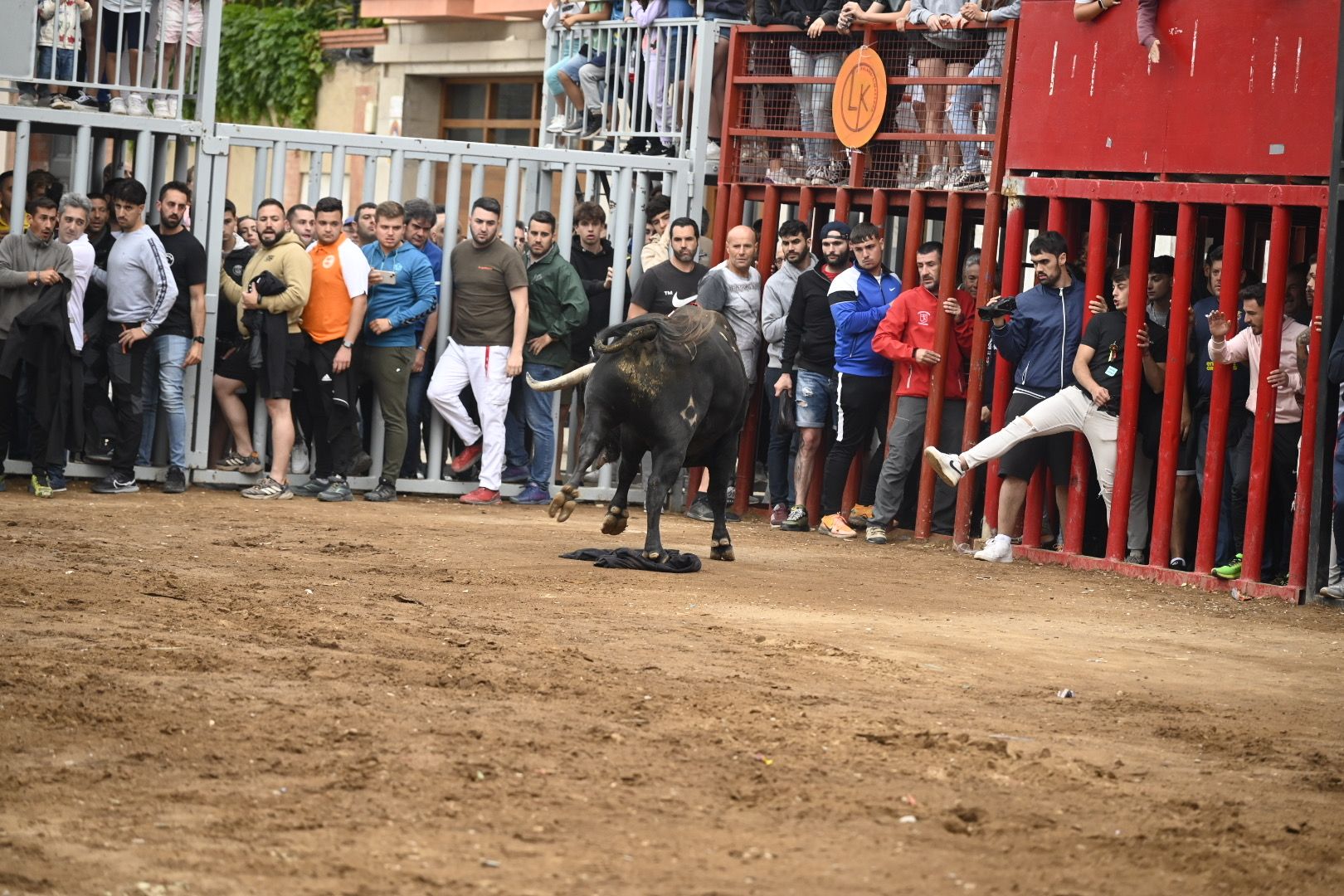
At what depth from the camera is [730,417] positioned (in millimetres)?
11164

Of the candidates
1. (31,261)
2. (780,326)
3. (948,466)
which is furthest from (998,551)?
(31,261)

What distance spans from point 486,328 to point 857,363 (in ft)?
8.99

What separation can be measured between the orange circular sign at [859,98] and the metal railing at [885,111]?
0.08m

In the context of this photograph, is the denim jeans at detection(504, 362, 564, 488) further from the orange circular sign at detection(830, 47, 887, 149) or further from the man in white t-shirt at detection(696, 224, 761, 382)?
the orange circular sign at detection(830, 47, 887, 149)

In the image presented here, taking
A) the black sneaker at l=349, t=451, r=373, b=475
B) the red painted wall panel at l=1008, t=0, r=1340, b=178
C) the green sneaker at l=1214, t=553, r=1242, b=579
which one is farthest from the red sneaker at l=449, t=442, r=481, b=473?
the green sneaker at l=1214, t=553, r=1242, b=579

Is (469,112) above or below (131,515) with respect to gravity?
above

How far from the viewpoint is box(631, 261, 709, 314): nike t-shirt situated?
14.0 meters

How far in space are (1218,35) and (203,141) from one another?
23.1 ft

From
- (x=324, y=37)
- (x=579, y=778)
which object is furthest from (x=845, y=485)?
(x=324, y=37)

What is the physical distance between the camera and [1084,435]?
12.3 metres

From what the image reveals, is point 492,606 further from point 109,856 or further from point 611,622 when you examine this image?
point 109,856

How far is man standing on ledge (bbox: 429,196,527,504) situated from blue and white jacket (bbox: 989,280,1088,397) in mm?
3611

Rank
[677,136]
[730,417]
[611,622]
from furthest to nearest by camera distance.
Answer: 1. [677,136]
2. [730,417]
3. [611,622]

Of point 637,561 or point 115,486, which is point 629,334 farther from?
point 115,486
